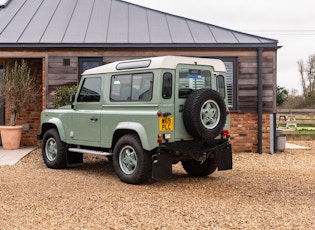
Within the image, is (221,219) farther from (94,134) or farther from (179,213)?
(94,134)

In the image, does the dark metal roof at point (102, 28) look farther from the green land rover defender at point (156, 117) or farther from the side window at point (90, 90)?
the green land rover defender at point (156, 117)

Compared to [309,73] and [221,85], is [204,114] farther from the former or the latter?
[309,73]

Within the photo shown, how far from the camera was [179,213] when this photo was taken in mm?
5105

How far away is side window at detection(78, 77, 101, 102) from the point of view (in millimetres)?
7969

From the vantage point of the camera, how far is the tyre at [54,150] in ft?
28.2

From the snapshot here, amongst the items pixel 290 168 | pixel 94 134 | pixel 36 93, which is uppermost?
pixel 36 93

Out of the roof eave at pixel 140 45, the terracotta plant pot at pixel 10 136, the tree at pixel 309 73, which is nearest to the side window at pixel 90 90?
the roof eave at pixel 140 45

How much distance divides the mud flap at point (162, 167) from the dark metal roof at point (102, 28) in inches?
216

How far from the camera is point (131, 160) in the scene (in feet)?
23.5

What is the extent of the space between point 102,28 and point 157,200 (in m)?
8.04

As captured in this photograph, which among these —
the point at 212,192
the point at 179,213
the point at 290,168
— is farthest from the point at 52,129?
the point at 290,168

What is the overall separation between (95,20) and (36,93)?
121 inches

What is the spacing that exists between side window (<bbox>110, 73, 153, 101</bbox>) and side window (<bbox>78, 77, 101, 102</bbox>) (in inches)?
16.6

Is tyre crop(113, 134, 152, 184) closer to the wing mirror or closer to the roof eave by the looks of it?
the wing mirror
